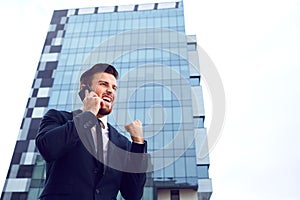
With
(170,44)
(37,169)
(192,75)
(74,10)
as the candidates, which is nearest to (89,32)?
(74,10)

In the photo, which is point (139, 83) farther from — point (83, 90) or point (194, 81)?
point (83, 90)

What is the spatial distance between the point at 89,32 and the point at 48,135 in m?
28.0

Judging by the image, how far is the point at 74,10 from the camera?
105ft

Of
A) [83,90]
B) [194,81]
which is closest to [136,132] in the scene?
[83,90]

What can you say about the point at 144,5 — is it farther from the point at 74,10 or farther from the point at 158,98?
the point at 158,98

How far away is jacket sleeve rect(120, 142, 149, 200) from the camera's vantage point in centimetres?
175

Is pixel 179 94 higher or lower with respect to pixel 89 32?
lower

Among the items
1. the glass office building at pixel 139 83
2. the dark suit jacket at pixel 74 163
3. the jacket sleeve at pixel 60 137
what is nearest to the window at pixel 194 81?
the glass office building at pixel 139 83

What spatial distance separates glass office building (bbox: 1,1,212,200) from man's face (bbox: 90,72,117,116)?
12540mm

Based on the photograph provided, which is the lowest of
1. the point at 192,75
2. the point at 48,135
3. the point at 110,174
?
the point at 110,174

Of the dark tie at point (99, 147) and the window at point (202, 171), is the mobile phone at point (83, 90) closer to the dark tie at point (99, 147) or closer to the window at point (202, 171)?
the dark tie at point (99, 147)

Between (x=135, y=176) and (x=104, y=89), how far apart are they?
607 millimetres

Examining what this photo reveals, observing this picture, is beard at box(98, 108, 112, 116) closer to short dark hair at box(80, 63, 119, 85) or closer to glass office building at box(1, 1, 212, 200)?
short dark hair at box(80, 63, 119, 85)

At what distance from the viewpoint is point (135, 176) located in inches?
70.9
